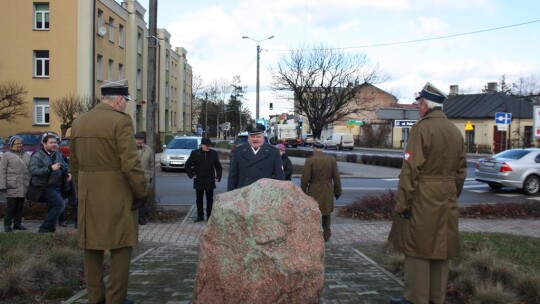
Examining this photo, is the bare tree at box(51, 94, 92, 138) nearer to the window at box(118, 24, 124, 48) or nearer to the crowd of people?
the window at box(118, 24, 124, 48)

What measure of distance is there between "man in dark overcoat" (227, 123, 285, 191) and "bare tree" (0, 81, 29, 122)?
84.7 feet

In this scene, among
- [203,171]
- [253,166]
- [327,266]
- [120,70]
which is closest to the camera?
[253,166]

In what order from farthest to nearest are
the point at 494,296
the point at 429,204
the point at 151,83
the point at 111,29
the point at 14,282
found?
the point at 111,29
the point at 151,83
the point at 14,282
the point at 494,296
the point at 429,204

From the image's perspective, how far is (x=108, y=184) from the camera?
4.33m

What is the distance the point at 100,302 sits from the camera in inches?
180

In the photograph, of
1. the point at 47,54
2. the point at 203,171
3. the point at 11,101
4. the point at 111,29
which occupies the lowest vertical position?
the point at 203,171

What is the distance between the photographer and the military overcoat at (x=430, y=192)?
450 cm

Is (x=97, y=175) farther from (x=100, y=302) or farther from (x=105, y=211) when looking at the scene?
(x=100, y=302)

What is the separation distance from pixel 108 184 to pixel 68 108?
26984 mm

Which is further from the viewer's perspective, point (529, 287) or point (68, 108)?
point (68, 108)

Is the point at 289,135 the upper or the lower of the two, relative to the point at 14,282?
upper

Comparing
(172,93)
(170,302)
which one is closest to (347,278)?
(170,302)

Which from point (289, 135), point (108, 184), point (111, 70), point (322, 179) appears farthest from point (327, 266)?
point (289, 135)

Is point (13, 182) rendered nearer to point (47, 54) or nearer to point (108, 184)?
point (108, 184)
